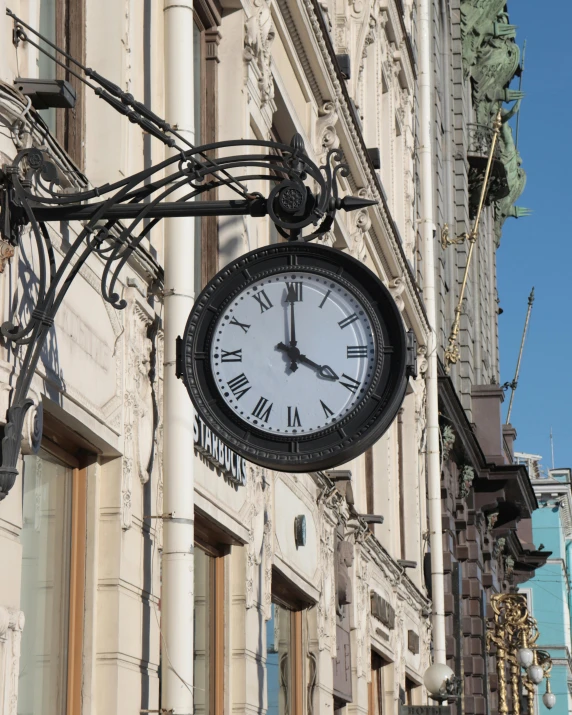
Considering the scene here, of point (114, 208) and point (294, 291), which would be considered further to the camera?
point (114, 208)

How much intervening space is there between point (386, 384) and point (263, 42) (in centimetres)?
797

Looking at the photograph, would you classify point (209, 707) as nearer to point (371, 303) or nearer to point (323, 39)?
point (371, 303)

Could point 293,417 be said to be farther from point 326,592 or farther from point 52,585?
point 326,592

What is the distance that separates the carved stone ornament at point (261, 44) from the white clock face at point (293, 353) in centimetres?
692

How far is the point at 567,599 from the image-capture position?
81938mm

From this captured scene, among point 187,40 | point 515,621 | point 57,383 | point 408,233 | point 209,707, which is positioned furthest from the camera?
point 515,621

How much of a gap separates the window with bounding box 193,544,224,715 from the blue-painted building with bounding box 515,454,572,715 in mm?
65003

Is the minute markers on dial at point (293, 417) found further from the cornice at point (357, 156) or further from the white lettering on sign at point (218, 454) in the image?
the cornice at point (357, 156)

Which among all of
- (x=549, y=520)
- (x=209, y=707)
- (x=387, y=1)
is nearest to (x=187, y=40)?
(x=209, y=707)

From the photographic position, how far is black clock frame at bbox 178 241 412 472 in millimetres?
7070

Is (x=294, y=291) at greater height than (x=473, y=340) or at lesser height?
lesser

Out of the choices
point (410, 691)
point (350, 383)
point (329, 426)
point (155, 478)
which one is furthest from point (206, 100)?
point (410, 691)

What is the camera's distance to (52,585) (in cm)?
896

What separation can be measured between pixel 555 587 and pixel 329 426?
74884mm
